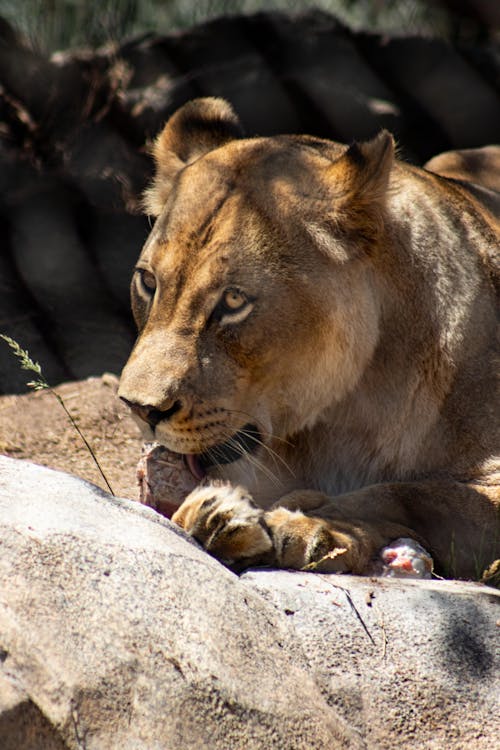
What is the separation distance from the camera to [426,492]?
5.24 feet

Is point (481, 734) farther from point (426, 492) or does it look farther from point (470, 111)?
point (470, 111)

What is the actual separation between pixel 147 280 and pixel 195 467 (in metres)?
0.30

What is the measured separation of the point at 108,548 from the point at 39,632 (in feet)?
0.50

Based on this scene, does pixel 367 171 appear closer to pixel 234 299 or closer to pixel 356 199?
pixel 356 199

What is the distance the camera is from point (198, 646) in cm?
105

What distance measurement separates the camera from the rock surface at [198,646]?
0.96 m

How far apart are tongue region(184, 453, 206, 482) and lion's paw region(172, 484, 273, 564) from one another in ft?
0.62

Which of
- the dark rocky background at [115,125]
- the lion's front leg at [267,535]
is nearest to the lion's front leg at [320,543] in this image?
the lion's front leg at [267,535]

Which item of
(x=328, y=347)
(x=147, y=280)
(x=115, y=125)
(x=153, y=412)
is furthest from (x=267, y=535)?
(x=115, y=125)

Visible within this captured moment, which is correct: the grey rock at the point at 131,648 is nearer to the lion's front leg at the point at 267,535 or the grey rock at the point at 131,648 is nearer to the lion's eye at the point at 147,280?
the lion's front leg at the point at 267,535

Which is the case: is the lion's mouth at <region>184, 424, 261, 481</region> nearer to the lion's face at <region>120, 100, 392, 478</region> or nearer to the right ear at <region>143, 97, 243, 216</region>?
the lion's face at <region>120, 100, 392, 478</region>

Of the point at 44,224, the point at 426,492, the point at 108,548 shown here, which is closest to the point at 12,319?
the point at 44,224

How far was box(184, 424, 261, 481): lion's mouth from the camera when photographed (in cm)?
156

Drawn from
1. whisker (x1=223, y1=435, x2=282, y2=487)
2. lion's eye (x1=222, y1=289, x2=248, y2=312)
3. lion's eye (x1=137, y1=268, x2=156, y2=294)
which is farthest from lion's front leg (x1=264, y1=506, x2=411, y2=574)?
lion's eye (x1=137, y1=268, x2=156, y2=294)
